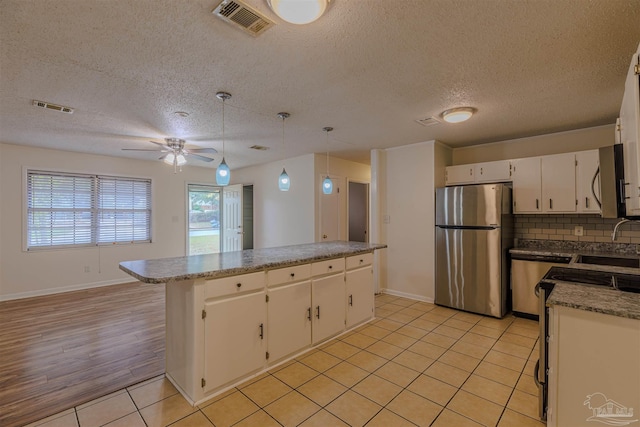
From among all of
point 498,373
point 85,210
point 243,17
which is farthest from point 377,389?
point 85,210

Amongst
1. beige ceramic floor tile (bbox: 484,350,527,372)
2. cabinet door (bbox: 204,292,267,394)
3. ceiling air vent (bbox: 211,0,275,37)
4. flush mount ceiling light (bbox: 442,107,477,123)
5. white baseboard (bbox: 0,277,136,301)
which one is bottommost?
beige ceramic floor tile (bbox: 484,350,527,372)

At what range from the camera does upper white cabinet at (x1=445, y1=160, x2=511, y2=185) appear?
12.9 feet

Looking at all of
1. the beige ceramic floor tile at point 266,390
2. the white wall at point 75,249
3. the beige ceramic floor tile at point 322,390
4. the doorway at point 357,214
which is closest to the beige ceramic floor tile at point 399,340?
the beige ceramic floor tile at point 322,390

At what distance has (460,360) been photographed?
2652 mm

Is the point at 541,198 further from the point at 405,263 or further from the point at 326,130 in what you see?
the point at 326,130

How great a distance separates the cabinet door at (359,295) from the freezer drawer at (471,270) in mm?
1227

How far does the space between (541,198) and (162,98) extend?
4476 mm

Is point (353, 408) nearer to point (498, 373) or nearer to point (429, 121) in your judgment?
point (498, 373)

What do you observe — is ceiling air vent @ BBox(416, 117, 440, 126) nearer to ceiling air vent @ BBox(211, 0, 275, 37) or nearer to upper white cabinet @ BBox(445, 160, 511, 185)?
upper white cabinet @ BBox(445, 160, 511, 185)

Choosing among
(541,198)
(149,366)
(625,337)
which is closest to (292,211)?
(149,366)

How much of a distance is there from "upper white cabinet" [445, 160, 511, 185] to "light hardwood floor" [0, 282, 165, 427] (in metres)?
4.34

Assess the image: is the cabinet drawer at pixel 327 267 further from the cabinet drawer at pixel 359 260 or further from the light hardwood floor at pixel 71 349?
the light hardwood floor at pixel 71 349

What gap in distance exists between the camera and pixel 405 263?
4621 mm

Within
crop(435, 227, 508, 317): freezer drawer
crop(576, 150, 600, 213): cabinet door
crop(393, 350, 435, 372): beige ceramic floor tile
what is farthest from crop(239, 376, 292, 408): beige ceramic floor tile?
crop(576, 150, 600, 213): cabinet door
